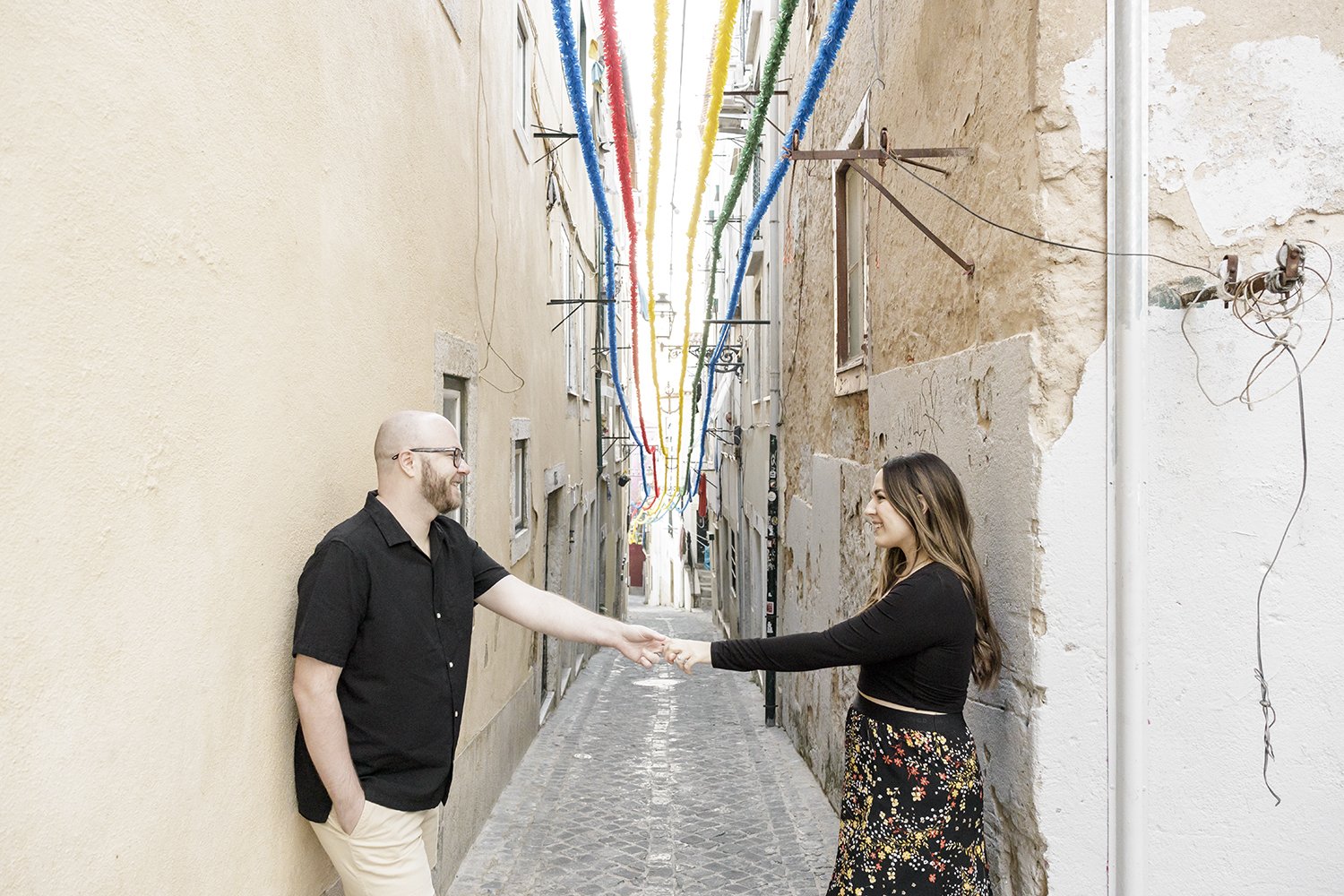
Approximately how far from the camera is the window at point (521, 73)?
304 inches

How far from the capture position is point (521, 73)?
8336 mm

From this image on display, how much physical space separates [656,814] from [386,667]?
3931 mm

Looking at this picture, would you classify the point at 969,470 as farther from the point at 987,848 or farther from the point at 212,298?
the point at 212,298

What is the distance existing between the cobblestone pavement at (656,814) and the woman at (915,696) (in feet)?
7.63

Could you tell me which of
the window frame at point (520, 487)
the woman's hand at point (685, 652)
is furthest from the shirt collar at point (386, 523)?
the window frame at point (520, 487)

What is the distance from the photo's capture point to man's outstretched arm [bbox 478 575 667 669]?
3.46 metres

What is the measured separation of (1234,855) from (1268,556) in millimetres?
928

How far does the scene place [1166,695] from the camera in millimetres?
2904

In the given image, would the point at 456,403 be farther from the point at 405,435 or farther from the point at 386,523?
the point at 386,523

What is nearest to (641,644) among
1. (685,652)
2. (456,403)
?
(685,652)

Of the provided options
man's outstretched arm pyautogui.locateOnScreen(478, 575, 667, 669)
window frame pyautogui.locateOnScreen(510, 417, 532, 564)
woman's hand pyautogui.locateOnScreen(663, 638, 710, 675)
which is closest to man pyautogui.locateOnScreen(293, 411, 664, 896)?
man's outstretched arm pyautogui.locateOnScreen(478, 575, 667, 669)

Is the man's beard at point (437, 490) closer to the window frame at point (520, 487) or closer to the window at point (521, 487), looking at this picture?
the window frame at point (520, 487)

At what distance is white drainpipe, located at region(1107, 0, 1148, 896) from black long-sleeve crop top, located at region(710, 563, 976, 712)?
470 mm

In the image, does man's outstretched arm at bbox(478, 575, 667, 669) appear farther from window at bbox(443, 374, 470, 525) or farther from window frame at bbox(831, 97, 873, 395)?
window frame at bbox(831, 97, 873, 395)
